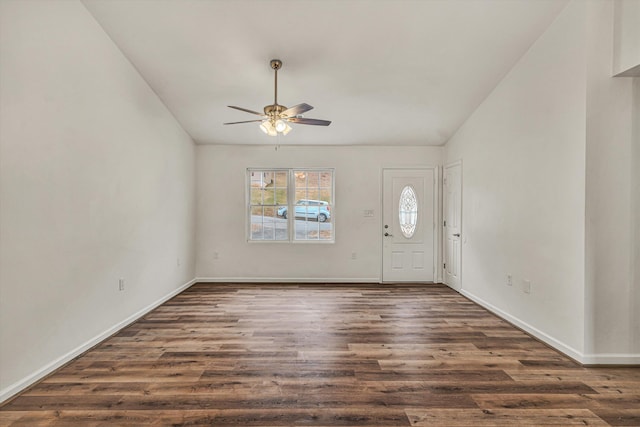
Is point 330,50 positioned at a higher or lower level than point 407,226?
higher

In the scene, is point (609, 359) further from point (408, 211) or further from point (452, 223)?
point (408, 211)

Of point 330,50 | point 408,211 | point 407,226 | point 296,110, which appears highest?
point 330,50

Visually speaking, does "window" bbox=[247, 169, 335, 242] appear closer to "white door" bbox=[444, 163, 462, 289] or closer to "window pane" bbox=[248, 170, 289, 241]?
"window pane" bbox=[248, 170, 289, 241]

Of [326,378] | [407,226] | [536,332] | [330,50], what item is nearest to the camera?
[326,378]

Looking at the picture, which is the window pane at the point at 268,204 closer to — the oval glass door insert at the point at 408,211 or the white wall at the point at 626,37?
the oval glass door insert at the point at 408,211

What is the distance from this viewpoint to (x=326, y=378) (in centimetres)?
255

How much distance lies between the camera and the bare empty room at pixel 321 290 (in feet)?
7.63

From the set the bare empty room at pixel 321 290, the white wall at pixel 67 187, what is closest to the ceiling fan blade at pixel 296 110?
the bare empty room at pixel 321 290

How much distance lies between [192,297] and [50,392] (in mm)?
2629

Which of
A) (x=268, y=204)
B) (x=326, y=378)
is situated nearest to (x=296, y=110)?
(x=326, y=378)

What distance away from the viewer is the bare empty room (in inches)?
91.6

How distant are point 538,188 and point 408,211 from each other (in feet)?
8.85

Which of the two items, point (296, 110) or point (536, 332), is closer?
point (296, 110)

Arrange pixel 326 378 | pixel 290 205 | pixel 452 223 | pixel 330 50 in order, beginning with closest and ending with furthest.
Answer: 1. pixel 326 378
2. pixel 330 50
3. pixel 452 223
4. pixel 290 205
